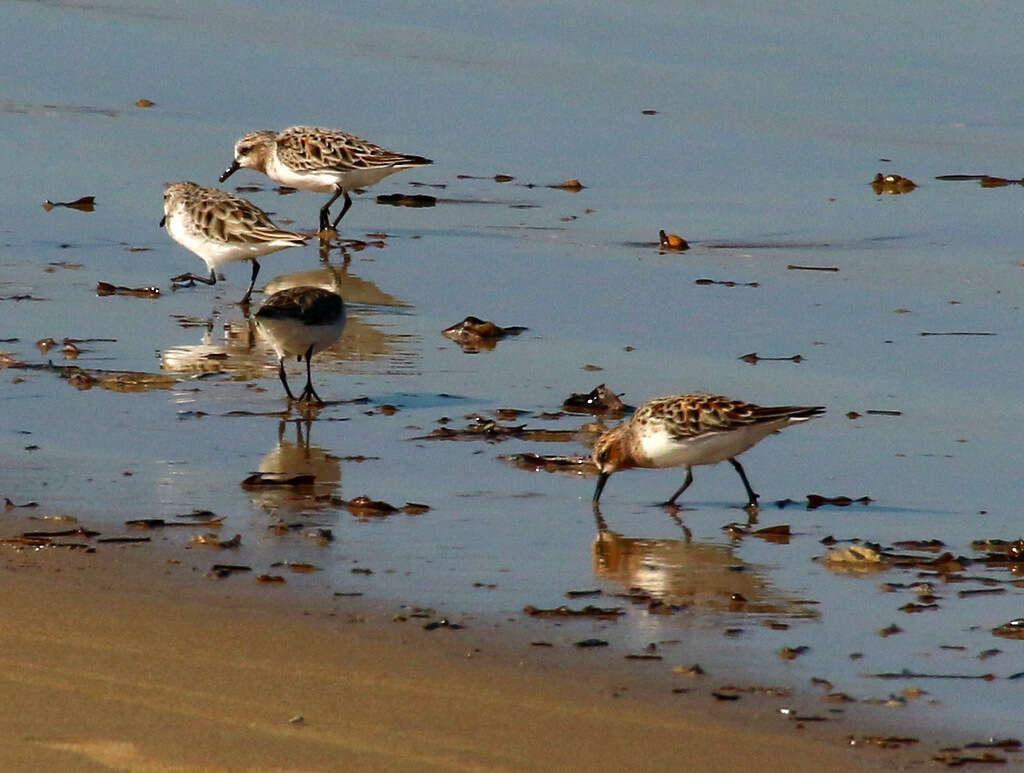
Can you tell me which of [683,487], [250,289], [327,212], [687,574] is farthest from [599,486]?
[327,212]

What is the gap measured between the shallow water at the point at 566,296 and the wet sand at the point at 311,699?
1.23ft

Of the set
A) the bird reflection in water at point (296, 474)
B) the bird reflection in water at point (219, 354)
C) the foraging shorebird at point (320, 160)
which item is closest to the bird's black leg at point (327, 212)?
the foraging shorebird at point (320, 160)

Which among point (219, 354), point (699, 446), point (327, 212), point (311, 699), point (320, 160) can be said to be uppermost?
point (320, 160)

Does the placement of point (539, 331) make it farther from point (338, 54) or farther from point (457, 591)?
point (338, 54)

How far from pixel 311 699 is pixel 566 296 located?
6883 millimetres

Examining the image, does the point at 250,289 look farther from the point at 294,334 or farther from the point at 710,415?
the point at 710,415

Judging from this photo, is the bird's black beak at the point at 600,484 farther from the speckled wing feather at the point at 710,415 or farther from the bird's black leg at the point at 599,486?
the speckled wing feather at the point at 710,415

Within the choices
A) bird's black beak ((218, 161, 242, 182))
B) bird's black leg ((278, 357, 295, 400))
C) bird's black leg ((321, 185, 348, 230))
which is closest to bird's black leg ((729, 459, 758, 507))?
bird's black leg ((278, 357, 295, 400))

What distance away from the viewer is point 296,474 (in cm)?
791

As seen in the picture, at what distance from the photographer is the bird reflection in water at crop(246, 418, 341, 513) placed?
7.38 metres

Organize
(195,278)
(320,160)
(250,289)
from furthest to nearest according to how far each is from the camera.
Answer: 1. (320,160)
2. (195,278)
3. (250,289)

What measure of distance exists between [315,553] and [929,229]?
8.72 metres

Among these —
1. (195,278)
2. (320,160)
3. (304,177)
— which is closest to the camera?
(195,278)

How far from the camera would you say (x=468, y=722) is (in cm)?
522
